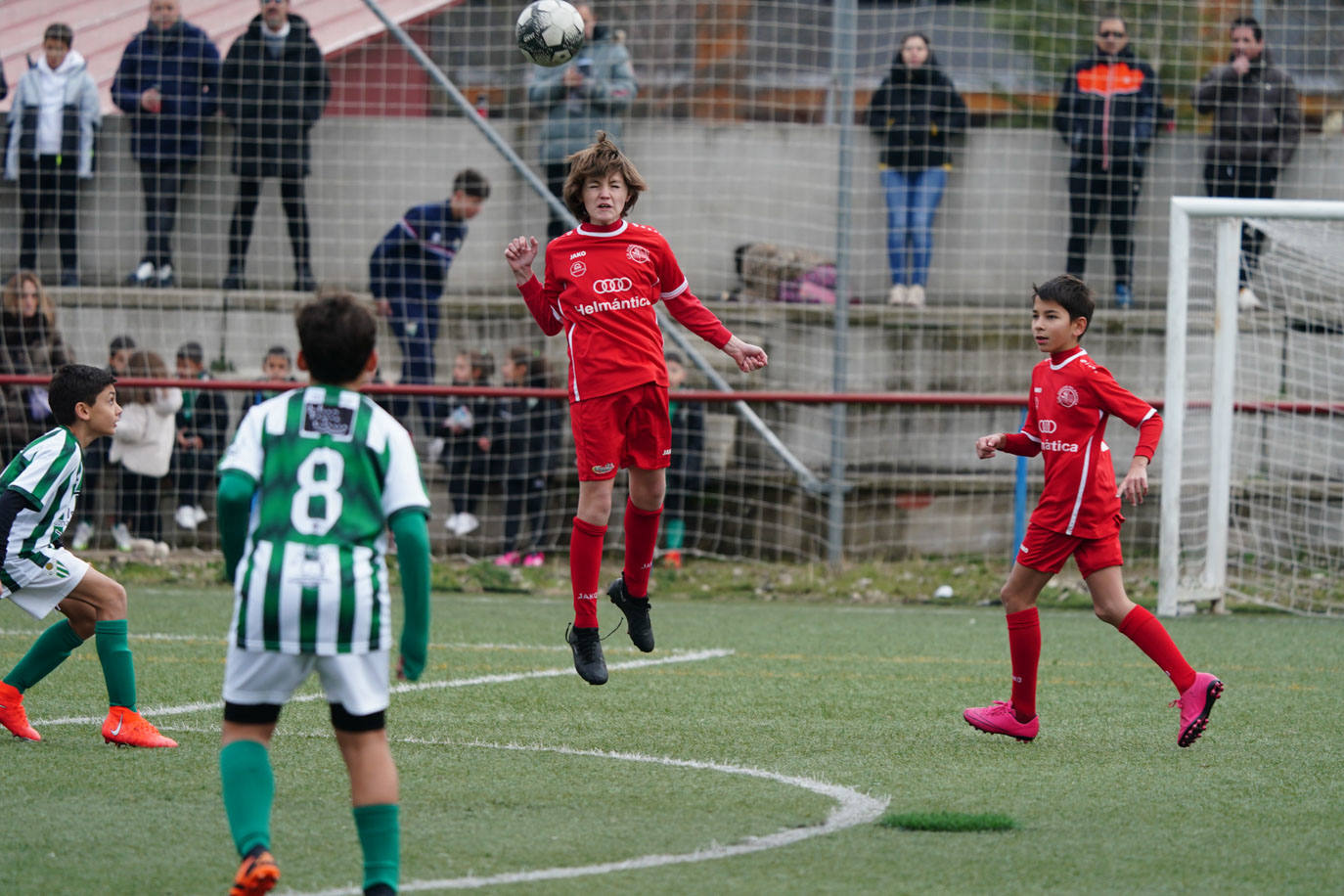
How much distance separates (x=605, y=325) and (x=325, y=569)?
2.86 meters

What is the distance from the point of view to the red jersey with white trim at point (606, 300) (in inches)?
250

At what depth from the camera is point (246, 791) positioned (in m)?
3.70

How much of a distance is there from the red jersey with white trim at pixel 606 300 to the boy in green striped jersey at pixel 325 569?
8.55ft

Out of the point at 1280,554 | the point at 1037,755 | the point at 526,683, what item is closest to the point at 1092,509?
the point at 1037,755

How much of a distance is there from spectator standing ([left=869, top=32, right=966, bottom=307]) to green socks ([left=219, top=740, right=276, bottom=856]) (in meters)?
9.86

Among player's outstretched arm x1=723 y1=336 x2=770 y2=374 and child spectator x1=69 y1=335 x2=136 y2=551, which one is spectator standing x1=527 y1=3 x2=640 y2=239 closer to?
child spectator x1=69 y1=335 x2=136 y2=551

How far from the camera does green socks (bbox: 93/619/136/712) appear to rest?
5758 millimetres

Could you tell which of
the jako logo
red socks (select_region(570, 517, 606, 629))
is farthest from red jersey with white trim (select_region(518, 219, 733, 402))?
red socks (select_region(570, 517, 606, 629))

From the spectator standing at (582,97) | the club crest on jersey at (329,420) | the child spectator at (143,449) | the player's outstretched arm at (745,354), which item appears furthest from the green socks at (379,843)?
the spectator standing at (582,97)

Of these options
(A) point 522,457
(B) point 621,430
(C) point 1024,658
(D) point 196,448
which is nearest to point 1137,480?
(C) point 1024,658

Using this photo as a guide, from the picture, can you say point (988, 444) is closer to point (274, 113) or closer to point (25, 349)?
point (25, 349)

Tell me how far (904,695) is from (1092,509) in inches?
60.1

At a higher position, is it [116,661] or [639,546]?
[639,546]

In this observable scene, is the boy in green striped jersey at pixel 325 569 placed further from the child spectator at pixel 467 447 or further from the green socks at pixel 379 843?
the child spectator at pixel 467 447
